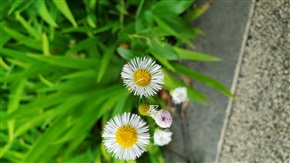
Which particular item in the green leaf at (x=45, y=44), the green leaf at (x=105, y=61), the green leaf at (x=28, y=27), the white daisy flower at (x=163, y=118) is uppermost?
the green leaf at (x=28, y=27)

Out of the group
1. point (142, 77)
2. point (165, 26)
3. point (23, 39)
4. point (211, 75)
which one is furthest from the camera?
point (211, 75)

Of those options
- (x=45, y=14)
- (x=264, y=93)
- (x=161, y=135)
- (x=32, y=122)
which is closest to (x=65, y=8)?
(x=45, y=14)

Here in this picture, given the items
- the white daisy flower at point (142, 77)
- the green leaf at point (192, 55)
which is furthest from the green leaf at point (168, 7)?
the white daisy flower at point (142, 77)

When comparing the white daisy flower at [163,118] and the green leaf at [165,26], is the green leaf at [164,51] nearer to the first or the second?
the green leaf at [165,26]

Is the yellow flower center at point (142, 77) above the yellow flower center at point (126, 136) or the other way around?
above

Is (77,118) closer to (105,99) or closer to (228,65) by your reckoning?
(105,99)

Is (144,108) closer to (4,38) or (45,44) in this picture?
(45,44)
